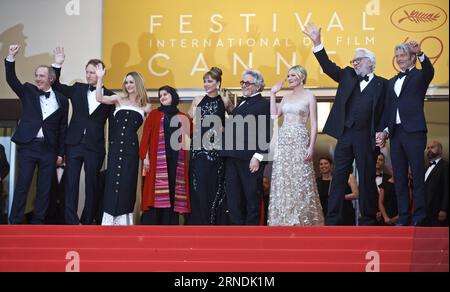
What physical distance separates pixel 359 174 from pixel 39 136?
2.96m

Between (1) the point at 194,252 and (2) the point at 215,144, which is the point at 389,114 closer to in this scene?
(2) the point at 215,144

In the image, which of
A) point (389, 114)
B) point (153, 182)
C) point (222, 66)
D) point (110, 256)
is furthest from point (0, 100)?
point (389, 114)

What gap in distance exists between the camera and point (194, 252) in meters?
7.17

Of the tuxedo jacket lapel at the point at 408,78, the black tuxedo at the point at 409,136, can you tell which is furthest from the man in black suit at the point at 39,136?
the tuxedo jacket lapel at the point at 408,78

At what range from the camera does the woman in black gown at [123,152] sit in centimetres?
825

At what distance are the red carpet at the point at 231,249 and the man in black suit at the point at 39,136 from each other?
75 cm

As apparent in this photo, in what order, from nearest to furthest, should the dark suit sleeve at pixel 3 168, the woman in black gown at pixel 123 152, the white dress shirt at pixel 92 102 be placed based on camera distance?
the woman in black gown at pixel 123 152
the white dress shirt at pixel 92 102
the dark suit sleeve at pixel 3 168

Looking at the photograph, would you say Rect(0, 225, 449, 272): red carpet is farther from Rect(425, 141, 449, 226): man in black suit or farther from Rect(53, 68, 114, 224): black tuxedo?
Rect(425, 141, 449, 226): man in black suit

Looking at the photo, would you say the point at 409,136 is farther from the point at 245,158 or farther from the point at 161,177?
the point at 161,177

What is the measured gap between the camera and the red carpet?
700 cm

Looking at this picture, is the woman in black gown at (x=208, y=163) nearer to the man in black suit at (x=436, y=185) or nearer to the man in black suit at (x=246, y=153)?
the man in black suit at (x=246, y=153)

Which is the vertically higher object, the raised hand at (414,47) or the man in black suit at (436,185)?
the raised hand at (414,47)

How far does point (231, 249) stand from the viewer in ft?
23.5

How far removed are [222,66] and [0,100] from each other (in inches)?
107
